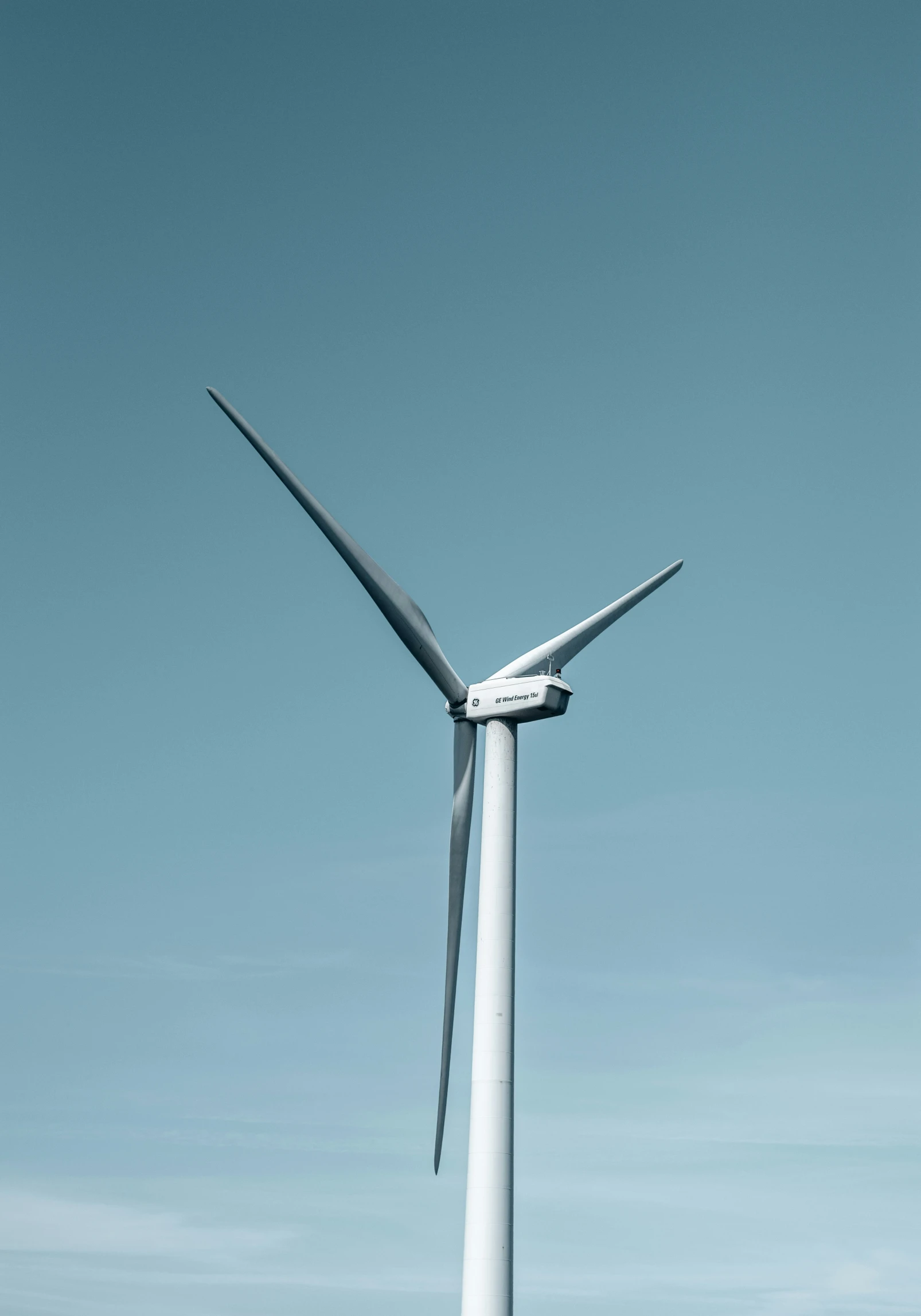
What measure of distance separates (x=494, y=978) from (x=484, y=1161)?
5.89 metres

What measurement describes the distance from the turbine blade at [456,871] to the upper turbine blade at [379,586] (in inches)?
72.7

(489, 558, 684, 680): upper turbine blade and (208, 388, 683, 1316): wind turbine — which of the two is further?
(489, 558, 684, 680): upper turbine blade

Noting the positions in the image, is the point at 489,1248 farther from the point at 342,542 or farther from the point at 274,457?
the point at 274,457

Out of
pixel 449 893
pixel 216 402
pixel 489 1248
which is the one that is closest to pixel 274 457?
pixel 216 402

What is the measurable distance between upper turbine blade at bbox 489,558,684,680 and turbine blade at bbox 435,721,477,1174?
9.46ft

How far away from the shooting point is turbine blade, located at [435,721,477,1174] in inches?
2272

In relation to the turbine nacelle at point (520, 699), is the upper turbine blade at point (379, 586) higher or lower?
higher

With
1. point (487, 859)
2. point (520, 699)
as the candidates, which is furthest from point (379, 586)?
Answer: point (487, 859)

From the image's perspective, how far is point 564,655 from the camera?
60.2 m

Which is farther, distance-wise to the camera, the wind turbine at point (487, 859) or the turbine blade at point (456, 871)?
the turbine blade at point (456, 871)

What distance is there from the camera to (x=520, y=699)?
2189 inches

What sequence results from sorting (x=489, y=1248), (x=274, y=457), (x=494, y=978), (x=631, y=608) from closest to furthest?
(x=489, y=1248), (x=494, y=978), (x=274, y=457), (x=631, y=608)

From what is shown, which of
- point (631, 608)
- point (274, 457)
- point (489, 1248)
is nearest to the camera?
point (489, 1248)

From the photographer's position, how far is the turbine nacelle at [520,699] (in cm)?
5519
